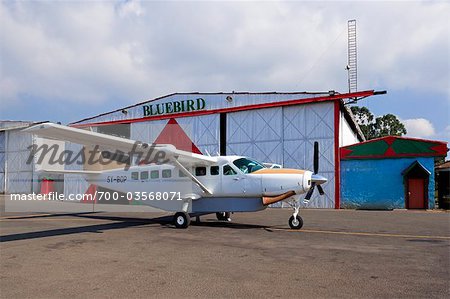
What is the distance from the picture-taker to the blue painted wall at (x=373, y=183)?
80.3 feet

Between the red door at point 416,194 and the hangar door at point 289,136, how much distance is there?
5.35 m

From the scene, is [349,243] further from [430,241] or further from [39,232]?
[39,232]

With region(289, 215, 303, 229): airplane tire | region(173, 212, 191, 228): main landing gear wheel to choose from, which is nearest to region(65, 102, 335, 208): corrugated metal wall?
region(173, 212, 191, 228): main landing gear wheel

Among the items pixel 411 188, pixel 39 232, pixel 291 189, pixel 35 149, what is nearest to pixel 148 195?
pixel 39 232

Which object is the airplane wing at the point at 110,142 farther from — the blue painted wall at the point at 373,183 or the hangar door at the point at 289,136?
the blue painted wall at the point at 373,183

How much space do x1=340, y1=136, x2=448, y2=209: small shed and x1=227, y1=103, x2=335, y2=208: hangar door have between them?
56.7 inches

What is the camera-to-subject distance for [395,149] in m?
24.8

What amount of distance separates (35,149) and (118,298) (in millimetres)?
23401

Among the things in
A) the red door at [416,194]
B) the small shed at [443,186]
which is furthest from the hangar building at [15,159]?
the small shed at [443,186]

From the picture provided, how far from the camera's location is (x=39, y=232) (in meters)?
12.1

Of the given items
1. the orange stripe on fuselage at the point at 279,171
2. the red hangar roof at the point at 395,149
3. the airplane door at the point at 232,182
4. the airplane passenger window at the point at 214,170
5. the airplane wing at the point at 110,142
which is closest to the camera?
the airplane wing at the point at 110,142

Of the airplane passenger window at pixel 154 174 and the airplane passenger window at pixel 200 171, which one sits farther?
the airplane passenger window at pixel 154 174

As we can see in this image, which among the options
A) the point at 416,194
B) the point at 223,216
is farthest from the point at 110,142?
the point at 416,194

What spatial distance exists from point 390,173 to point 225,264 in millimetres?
21369
